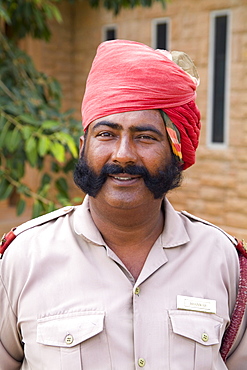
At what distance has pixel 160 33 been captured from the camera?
5.83m

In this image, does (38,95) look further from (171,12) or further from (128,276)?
(171,12)

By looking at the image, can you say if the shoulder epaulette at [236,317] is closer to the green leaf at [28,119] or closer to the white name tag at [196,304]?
the white name tag at [196,304]

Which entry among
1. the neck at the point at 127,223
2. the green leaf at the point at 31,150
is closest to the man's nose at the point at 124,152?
the neck at the point at 127,223

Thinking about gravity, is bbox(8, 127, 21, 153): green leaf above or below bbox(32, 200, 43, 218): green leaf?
above

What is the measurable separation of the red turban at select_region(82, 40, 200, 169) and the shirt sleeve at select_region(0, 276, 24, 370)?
61 centimetres

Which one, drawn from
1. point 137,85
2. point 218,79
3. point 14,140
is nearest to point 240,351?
point 137,85

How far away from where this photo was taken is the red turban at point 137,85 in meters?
1.60

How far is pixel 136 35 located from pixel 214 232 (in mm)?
4527

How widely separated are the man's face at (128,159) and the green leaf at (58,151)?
1.19 meters

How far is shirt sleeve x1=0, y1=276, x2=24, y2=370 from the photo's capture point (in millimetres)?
1652

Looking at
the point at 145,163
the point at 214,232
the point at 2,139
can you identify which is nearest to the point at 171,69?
the point at 145,163

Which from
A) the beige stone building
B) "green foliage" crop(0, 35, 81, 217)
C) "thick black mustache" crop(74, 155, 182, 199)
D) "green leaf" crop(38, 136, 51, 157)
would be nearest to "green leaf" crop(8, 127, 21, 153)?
"green foliage" crop(0, 35, 81, 217)

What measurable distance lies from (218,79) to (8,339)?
426 centimetres

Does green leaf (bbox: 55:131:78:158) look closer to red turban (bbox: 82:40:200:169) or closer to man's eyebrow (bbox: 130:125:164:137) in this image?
red turban (bbox: 82:40:200:169)
